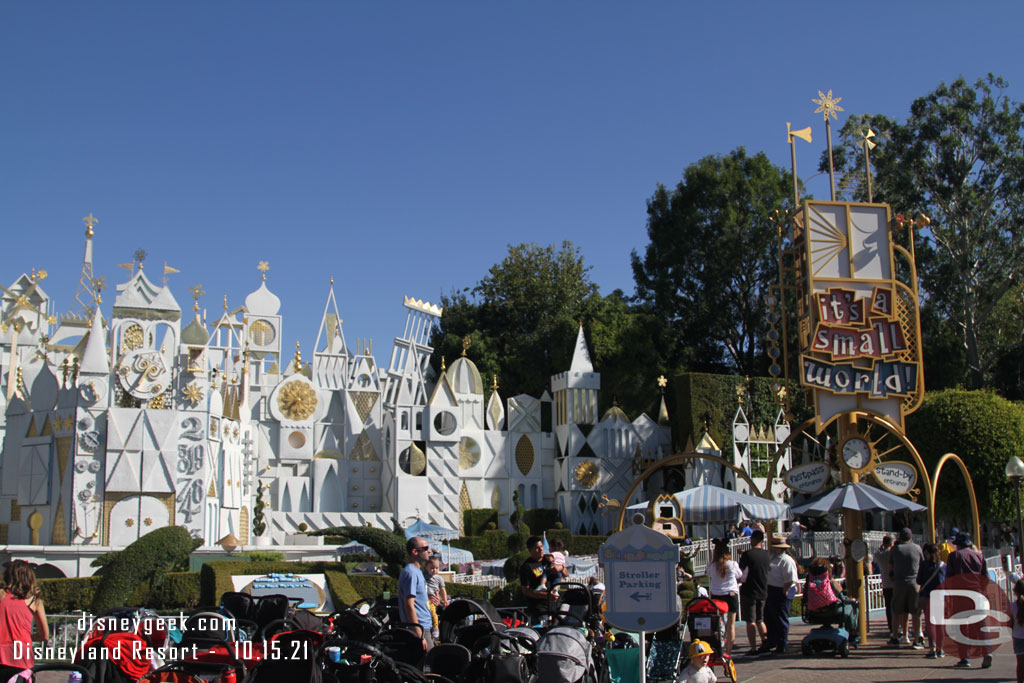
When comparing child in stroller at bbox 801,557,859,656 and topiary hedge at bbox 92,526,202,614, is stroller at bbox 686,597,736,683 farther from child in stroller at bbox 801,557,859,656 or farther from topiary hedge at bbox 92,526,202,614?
topiary hedge at bbox 92,526,202,614

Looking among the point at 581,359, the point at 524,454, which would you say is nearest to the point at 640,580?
the point at 524,454

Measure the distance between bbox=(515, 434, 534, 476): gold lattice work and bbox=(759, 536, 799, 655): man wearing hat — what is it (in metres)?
27.7

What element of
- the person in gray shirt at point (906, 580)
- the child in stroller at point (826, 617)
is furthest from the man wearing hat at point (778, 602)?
the person in gray shirt at point (906, 580)

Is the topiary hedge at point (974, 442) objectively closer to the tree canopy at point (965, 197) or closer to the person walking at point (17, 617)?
the tree canopy at point (965, 197)

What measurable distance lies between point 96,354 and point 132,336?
143 cm

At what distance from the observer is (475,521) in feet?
125

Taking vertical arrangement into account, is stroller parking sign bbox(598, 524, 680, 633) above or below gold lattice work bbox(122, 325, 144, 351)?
below

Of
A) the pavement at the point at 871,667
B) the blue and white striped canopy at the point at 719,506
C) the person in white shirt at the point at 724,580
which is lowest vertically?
the pavement at the point at 871,667

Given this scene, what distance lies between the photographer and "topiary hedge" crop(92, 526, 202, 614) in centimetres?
1900

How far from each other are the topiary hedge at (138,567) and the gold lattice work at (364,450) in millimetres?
18488

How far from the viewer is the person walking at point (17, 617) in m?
7.28

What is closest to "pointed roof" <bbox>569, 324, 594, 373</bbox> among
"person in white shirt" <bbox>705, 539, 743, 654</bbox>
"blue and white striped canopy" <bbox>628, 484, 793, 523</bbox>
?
"blue and white striped canopy" <bbox>628, 484, 793, 523</bbox>

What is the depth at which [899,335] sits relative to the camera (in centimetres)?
1919

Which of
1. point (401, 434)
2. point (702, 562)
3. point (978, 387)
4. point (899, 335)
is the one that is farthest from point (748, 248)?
point (899, 335)
